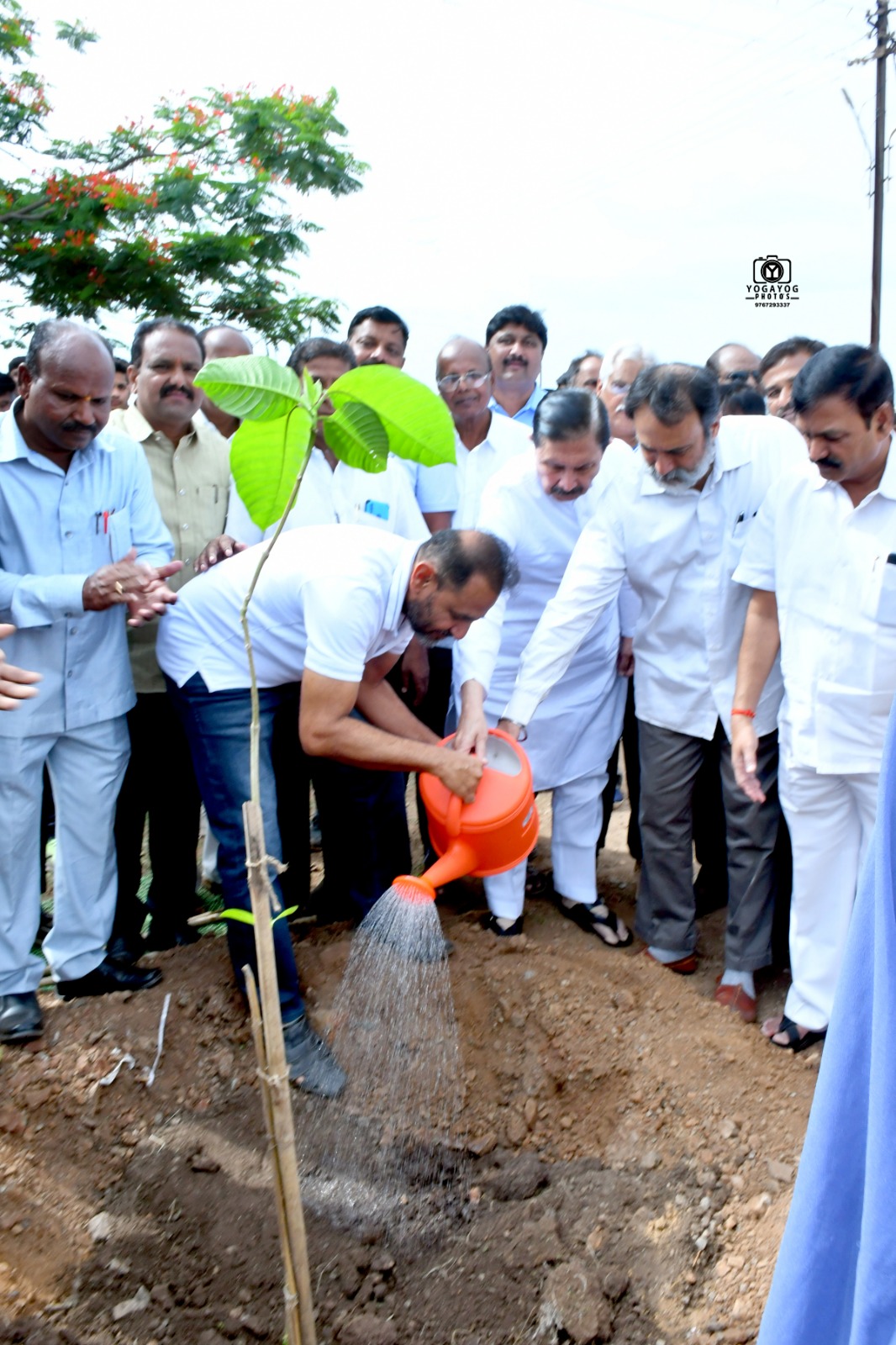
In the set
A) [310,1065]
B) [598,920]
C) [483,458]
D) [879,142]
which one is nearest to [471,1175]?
[310,1065]

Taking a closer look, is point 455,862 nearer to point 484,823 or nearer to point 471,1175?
point 484,823

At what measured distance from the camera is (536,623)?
12.1 feet

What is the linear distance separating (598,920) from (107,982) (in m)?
1.63

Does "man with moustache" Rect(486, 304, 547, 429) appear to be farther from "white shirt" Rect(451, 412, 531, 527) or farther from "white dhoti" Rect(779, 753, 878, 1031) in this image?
"white dhoti" Rect(779, 753, 878, 1031)

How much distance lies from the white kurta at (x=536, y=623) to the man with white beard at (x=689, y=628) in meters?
0.23

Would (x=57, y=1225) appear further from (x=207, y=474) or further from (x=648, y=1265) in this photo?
(x=207, y=474)

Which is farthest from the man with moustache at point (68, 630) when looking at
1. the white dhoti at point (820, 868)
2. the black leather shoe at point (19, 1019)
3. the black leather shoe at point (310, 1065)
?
the white dhoti at point (820, 868)

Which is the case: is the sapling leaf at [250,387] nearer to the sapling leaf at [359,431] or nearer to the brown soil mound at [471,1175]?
the sapling leaf at [359,431]

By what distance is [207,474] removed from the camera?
3533mm

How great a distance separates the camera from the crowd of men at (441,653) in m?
2.69

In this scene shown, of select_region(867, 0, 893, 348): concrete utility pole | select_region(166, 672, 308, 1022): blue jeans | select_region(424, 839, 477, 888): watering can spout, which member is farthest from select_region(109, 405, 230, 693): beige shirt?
select_region(867, 0, 893, 348): concrete utility pole

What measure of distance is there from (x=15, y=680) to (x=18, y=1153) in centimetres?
122

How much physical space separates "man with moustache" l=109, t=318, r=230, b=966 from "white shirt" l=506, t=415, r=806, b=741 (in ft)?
3.73

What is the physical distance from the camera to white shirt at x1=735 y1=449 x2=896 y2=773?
263 cm
